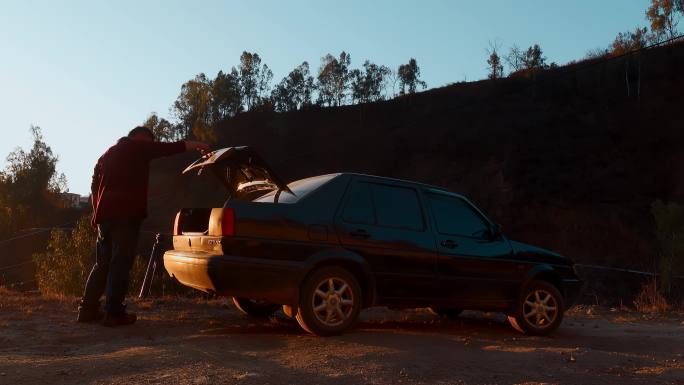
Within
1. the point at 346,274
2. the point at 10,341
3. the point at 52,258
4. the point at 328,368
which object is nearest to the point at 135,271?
the point at 52,258

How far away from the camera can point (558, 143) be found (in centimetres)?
5375

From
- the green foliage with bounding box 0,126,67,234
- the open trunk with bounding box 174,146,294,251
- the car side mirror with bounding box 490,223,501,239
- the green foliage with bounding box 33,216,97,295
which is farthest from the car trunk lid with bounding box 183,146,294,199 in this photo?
the green foliage with bounding box 0,126,67,234

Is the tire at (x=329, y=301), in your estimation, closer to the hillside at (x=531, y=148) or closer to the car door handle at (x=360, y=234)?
the car door handle at (x=360, y=234)

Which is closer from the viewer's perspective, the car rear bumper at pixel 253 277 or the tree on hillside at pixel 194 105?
the car rear bumper at pixel 253 277

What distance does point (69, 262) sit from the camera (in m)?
13.1

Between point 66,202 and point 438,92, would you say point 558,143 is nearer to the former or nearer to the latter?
point 438,92

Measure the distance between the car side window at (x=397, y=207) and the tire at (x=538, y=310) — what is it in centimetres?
151

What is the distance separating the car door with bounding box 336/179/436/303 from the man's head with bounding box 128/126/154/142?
2.22 metres

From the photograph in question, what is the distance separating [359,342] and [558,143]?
169ft

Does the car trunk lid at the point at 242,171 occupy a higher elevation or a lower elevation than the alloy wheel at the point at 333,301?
higher

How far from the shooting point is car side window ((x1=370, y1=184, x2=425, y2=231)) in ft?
21.1

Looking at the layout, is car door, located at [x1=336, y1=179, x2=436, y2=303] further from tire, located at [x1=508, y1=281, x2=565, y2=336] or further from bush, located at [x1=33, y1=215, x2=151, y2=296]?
bush, located at [x1=33, y1=215, x2=151, y2=296]

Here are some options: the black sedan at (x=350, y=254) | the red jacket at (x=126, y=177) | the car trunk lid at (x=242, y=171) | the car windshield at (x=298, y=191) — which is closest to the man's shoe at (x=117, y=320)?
the black sedan at (x=350, y=254)

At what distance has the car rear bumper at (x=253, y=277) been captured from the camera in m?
5.59
